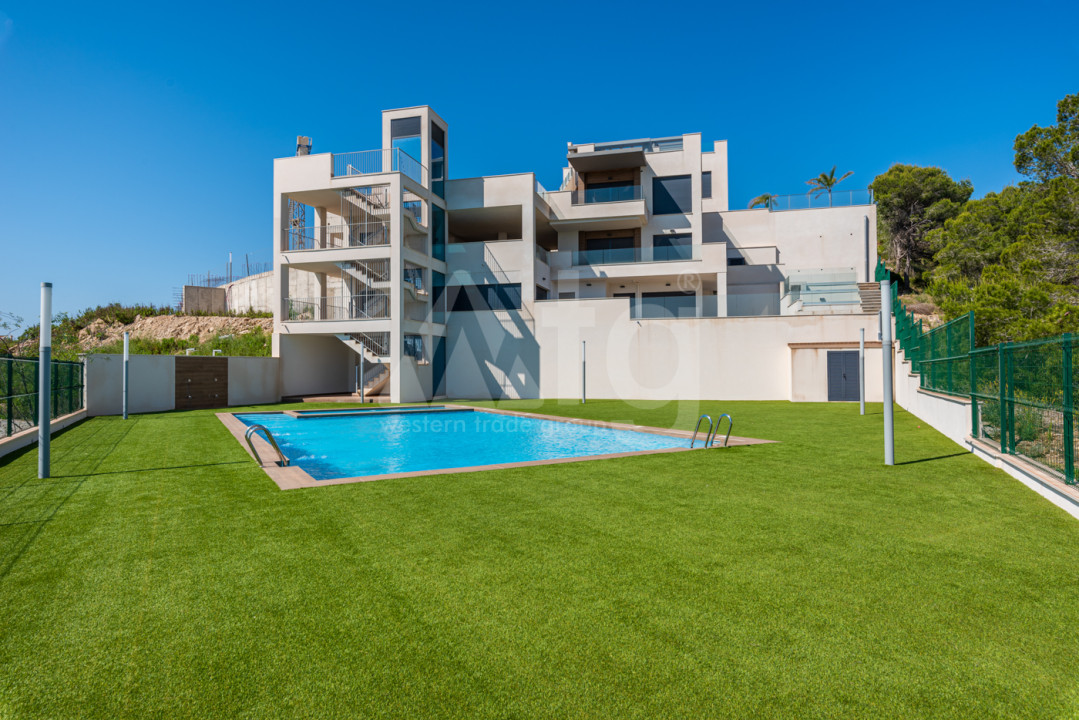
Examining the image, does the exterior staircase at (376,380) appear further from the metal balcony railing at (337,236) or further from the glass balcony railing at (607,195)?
the glass balcony railing at (607,195)

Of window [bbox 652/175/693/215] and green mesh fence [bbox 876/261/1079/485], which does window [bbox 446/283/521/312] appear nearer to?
window [bbox 652/175/693/215]

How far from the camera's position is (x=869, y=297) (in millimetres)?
23516

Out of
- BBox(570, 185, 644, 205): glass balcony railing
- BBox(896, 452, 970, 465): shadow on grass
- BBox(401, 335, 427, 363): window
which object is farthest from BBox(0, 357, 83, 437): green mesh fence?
BBox(570, 185, 644, 205): glass balcony railing

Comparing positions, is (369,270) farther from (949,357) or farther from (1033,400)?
(1033,400)

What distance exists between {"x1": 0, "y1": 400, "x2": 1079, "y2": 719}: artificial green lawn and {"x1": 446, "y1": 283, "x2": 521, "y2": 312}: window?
19.4 m

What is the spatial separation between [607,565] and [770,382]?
20.5 m

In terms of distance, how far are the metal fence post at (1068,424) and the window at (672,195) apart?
24.5m

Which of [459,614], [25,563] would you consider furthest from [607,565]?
[25,563]

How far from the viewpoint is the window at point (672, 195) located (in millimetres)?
28828

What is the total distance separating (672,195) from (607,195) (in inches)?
147

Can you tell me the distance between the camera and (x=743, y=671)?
2.59m

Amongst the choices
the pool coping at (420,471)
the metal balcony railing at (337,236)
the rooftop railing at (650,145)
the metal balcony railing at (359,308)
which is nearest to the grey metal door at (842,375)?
the pool coping at (420,471)

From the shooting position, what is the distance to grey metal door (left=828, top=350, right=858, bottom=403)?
68.1 ft

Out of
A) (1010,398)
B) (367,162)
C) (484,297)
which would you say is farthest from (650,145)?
(1010,398)
